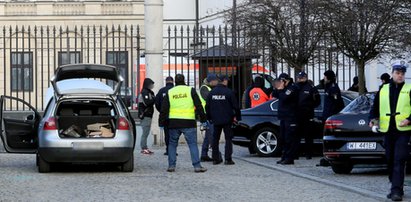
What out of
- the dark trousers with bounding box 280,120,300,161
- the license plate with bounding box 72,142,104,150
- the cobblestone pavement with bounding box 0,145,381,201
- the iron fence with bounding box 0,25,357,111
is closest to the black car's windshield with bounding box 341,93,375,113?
the cobblestone pavement with bounding box 0,145,381,201

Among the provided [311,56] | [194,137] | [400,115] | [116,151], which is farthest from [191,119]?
[311,56]

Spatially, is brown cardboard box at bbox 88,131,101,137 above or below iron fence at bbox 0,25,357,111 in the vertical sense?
below

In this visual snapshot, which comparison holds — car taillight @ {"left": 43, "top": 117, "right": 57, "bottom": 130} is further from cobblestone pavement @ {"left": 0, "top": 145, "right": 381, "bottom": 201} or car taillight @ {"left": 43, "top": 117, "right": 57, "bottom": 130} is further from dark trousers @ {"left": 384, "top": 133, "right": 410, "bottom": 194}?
dark trousers @ {"left": 384, "top": 133, "right": 410, "bottom": 194}

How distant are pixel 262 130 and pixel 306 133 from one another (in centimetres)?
163

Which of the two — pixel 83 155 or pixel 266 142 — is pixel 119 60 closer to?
pixel 266 142

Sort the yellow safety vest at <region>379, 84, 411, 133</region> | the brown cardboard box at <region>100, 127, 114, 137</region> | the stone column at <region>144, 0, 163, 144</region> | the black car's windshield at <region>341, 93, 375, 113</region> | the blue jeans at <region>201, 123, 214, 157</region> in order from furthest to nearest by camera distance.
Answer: the stone column at <region>144, 0, 163, 144</region>, the blue jeans at <region>201, 123, 214, 157</region>, the brown cardboard box at <region>100, 127, 114, 137</region>, the black car's windshield at <region>341, 93, 375, 113</region>, the yellow safety vest at <region>379, 84, 411, 133</region>

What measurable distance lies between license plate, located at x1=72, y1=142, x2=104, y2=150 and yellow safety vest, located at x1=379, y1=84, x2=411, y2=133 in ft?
19.0

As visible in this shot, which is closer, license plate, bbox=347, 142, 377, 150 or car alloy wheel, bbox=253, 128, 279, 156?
license plate, bbox=347, 142, 377, 150

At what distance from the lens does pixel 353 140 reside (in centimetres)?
1709

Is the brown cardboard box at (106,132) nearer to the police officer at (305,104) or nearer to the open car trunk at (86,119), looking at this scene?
the open car trunk at (86,119)

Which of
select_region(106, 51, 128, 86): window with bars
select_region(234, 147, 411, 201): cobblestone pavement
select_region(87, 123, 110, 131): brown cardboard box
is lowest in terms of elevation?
select_region(234, 147, 411, 201): cobblestone pavement

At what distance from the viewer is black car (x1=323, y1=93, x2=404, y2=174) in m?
16.9

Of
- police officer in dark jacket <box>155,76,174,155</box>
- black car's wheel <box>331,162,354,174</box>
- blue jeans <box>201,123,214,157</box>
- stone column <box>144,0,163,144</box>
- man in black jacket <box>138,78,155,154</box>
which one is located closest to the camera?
black car's wheel <box>331,162,354,174</box>

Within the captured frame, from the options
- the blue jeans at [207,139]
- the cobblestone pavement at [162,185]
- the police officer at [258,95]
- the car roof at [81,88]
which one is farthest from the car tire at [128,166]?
the police officer at [258,95]
